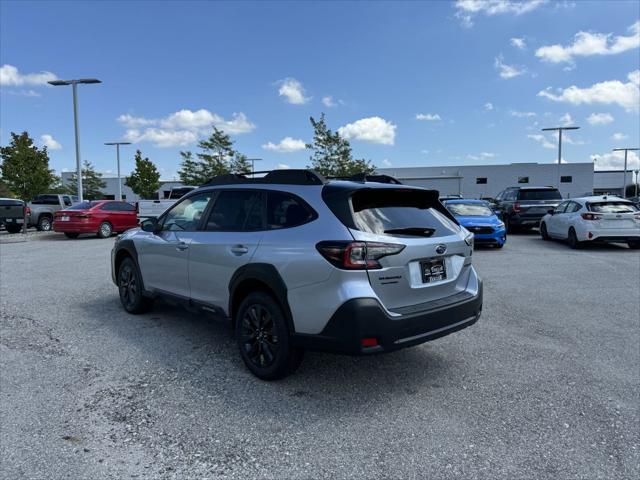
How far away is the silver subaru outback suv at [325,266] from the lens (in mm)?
3268

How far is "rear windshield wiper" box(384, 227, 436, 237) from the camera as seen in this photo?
Answer: 3555mm

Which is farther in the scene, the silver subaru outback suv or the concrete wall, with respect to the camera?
the concrete wall

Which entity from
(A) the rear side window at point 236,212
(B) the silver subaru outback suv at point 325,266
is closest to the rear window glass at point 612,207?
(B) the silver subaru outback suv at point 325,266

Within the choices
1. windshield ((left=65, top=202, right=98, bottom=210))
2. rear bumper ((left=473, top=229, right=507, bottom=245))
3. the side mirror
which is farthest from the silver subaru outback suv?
Result: windshield ((left=65, top=202, right=98, bottom=210))

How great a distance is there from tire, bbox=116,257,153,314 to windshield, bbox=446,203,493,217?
991cm

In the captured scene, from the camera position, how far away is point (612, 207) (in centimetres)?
1225

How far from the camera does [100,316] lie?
597 centimetres

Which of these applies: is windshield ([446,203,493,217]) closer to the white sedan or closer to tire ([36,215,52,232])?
the white sedan

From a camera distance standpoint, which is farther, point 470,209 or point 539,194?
point 539,194

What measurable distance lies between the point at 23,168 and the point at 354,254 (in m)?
22.7

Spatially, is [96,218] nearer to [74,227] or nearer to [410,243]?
[74,227]

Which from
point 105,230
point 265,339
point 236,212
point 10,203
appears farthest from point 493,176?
point 265,339

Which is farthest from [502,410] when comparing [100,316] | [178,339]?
[100,316]

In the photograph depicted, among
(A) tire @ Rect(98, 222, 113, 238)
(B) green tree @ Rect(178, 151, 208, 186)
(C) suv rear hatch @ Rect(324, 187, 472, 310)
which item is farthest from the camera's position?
(B) green tree @ Rect(178, 151, 208, 186)
